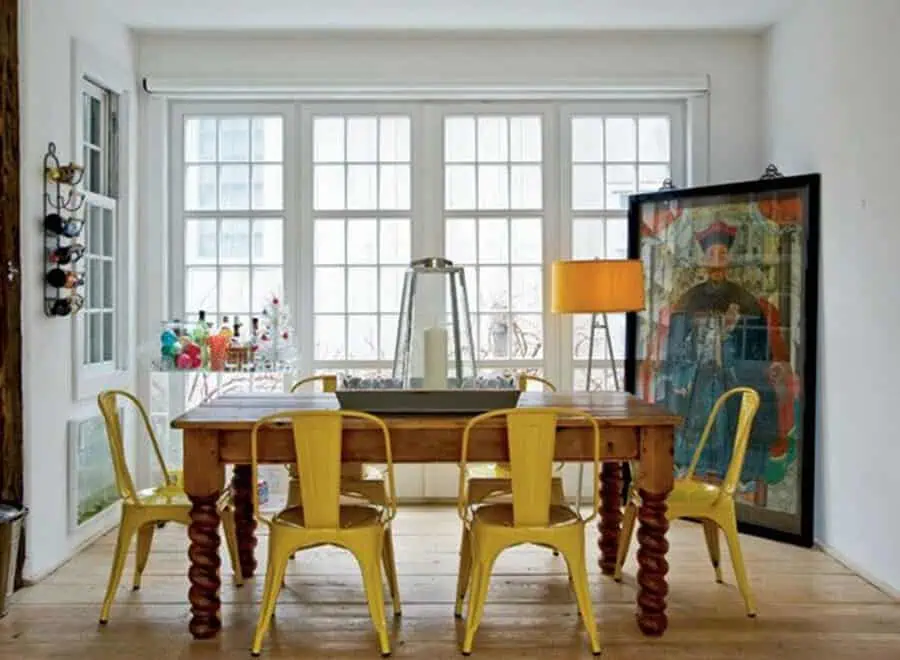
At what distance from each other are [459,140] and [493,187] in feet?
1.21

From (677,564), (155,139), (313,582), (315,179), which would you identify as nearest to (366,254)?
(315,179)

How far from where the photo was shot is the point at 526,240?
198 inches

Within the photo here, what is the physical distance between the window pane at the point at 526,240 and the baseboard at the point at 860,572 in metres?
2.29

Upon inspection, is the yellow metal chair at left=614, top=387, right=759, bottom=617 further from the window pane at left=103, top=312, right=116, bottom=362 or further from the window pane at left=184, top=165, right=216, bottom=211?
the window pane at left=184, top=165, right=216, bottom=211

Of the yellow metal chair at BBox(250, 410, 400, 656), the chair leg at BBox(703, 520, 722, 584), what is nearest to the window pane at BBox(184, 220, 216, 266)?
the yellow metal chair at BBox(250, 410, 400, 656)

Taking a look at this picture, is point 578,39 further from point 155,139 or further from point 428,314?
point 155,139

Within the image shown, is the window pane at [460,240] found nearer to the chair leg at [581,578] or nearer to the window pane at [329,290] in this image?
the window pane at [329,290]

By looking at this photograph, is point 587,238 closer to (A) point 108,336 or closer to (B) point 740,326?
(B) point 740,326

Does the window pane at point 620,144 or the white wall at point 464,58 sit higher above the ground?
the white wall at point 464,58

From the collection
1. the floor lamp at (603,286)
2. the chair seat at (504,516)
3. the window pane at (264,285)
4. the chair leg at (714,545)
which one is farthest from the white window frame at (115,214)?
the chair leg at (714,545)

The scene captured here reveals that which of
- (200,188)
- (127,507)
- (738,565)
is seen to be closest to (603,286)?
(738,565)

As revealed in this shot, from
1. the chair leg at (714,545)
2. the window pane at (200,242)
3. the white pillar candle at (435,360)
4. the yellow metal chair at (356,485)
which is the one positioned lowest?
the chair leg at (714,545)

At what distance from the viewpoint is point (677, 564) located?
3.78 m

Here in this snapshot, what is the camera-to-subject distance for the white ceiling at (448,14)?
432 centimetres
